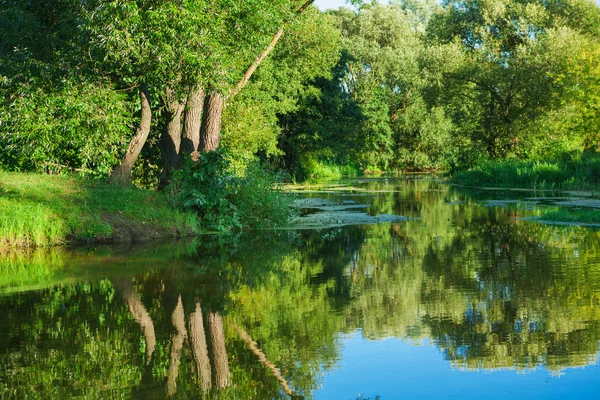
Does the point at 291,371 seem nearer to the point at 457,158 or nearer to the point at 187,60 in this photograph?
the point at 187,60

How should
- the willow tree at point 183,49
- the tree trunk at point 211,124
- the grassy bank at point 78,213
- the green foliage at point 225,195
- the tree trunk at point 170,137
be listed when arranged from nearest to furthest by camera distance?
the grassy bank at point 78,213 → the willow tree at point 183,49 → the green foliage at point 225,195 → the tree trunk at point 211,124 → the tree trunk at point 170,137

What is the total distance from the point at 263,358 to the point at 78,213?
1128 centimetres

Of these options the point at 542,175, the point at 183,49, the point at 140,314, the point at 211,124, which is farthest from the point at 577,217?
the point at 542,175

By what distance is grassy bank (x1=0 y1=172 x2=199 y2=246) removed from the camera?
16.0m

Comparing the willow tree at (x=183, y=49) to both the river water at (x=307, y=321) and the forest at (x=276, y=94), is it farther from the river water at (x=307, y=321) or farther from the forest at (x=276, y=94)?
the river water at (x=307, y=321)

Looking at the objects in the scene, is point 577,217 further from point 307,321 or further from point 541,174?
point 541,174

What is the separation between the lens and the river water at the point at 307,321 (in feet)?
19.6

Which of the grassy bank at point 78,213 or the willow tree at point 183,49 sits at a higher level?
the willow tree at point 183,49

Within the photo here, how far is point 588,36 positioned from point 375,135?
17.9m

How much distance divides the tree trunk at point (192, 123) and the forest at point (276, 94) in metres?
0.04

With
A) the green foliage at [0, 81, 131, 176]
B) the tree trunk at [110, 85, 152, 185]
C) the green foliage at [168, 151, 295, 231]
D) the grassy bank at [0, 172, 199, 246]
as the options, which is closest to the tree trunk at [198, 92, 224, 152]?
the green foliage at [168, 151, 295, 231]

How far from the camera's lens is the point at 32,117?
18750 mm

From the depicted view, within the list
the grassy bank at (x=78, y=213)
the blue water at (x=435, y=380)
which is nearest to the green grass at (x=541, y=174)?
the grassy bank at (x=78, y=213)

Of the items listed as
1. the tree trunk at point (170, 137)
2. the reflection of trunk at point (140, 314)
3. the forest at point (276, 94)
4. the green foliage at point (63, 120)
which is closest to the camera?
the reflection of trunk at point (140, 314)
